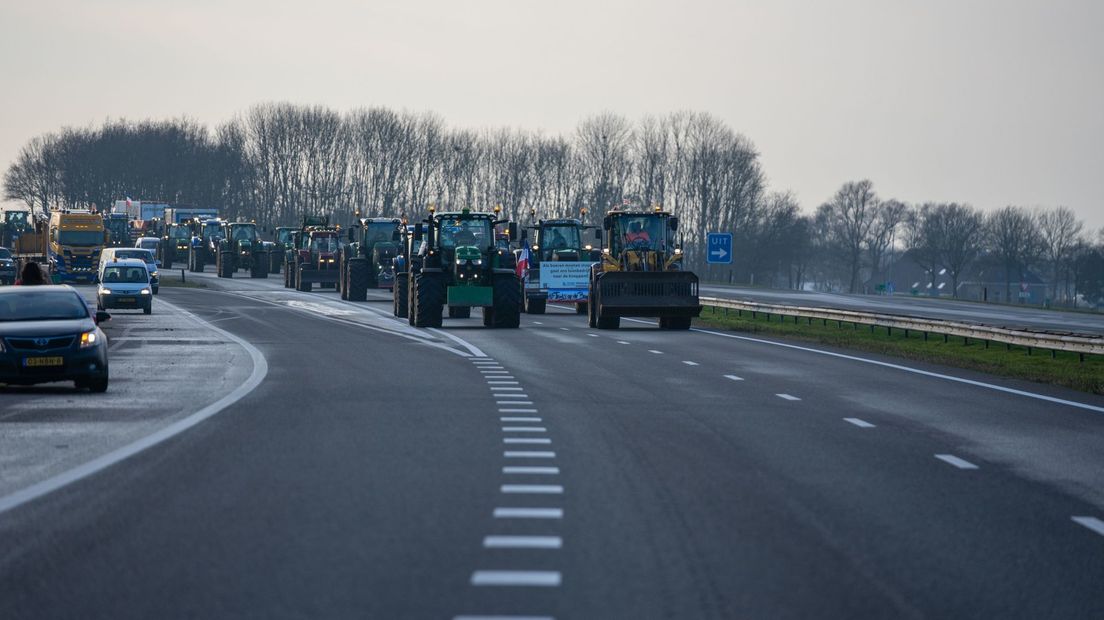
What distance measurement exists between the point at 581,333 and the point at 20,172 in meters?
147

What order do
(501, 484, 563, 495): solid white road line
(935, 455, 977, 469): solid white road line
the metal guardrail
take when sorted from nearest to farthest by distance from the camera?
1. (501, 484, 563, 495): solid white road line
2. (935, 455, 977, 469): solid white road line
3. the metal guardrail

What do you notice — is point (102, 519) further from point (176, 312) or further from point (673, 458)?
point (176, 312)

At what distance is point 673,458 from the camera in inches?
509

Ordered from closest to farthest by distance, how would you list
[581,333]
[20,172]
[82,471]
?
[82,471] → [581,333] → [20,172]

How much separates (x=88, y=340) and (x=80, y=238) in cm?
5601

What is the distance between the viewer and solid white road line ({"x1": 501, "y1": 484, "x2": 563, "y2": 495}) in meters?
10.9

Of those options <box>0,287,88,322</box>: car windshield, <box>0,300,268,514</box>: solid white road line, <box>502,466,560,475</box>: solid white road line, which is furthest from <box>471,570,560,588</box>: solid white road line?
<box>0,287,88,322</box>: car windshield

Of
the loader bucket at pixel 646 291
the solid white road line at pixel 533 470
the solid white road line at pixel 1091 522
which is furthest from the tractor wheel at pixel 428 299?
the solid white road line at pixel 1091 522

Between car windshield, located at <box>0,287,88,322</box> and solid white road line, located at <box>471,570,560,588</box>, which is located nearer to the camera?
solid white road line, located at <box>471,570,560,588</box>

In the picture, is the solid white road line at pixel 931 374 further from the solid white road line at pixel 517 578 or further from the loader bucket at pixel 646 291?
the solid white road line at pixel 517 578

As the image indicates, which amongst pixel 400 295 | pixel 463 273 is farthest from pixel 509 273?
pixel 400 295

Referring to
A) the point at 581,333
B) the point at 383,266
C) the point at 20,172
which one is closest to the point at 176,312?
the point at 383,266

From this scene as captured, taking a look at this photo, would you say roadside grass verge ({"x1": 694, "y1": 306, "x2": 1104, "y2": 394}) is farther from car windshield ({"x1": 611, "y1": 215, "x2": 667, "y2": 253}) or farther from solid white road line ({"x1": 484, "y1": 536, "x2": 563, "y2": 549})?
solid white road line ({"x1": 484, "y1": 536, "x2": 563, "y2": 549})

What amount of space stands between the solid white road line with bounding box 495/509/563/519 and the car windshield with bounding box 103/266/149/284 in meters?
37.7
